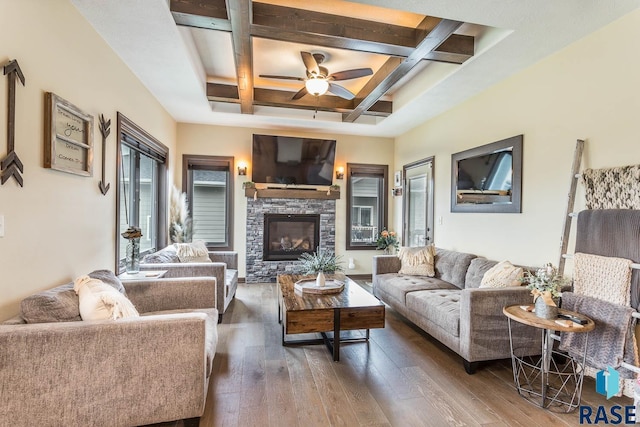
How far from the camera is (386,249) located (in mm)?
6383

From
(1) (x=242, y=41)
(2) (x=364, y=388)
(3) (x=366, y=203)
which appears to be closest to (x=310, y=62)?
(1) (x=242, y=41)

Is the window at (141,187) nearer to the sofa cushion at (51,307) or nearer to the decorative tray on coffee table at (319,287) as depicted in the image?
the sofa cushion at (51,307)

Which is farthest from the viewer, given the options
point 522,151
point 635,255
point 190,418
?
point 522,151

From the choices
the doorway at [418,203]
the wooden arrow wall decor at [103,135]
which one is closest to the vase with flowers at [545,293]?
the doorway at [418,203]

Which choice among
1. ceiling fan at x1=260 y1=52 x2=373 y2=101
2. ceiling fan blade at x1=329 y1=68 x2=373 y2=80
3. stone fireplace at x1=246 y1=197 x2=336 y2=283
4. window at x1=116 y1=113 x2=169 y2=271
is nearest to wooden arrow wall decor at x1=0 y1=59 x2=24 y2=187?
window at x1=116 y1=113 x2=169 y2=271

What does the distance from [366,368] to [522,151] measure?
2787 millimetres

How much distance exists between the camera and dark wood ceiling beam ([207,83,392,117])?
4.38 m

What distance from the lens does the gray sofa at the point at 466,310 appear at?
2.64 m

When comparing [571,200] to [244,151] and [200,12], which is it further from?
[244,151]

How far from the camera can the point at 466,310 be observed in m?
2.67

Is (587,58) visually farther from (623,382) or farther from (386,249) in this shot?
(386,249)

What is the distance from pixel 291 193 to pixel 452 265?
3.10m

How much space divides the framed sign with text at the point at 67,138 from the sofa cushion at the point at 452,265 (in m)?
4.05

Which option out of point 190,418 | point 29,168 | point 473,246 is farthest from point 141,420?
point 473,246
